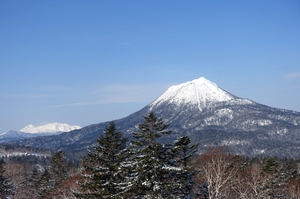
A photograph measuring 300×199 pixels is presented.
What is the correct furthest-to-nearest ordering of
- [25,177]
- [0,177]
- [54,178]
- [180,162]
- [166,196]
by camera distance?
[25,177]
[54,178]
[0,177]
[180,162]
[166,196]

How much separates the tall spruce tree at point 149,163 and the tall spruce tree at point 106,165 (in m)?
2.85

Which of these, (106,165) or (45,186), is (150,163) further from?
(45,186)

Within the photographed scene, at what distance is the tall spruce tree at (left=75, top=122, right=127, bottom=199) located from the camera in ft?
76.4

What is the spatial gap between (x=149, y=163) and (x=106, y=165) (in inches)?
205

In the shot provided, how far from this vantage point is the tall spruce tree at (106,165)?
2330 cm

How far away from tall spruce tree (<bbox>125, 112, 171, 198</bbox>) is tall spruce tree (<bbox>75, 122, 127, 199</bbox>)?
2.85 metres

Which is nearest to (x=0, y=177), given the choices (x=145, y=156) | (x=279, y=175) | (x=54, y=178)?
(x=54, y=178)

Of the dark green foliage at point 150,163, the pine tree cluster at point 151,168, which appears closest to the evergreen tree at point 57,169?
the pine tree cluster at point 151,168

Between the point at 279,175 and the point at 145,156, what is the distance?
22535 mm

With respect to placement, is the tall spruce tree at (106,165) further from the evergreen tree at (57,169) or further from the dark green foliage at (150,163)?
the evergreen tree at (57,169)

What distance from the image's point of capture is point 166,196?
19719 millimetres

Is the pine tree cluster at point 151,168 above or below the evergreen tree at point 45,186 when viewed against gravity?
above

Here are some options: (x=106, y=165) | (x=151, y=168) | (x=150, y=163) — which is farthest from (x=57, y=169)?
(x=150, y=163)

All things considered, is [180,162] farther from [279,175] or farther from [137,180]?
[279,175]
